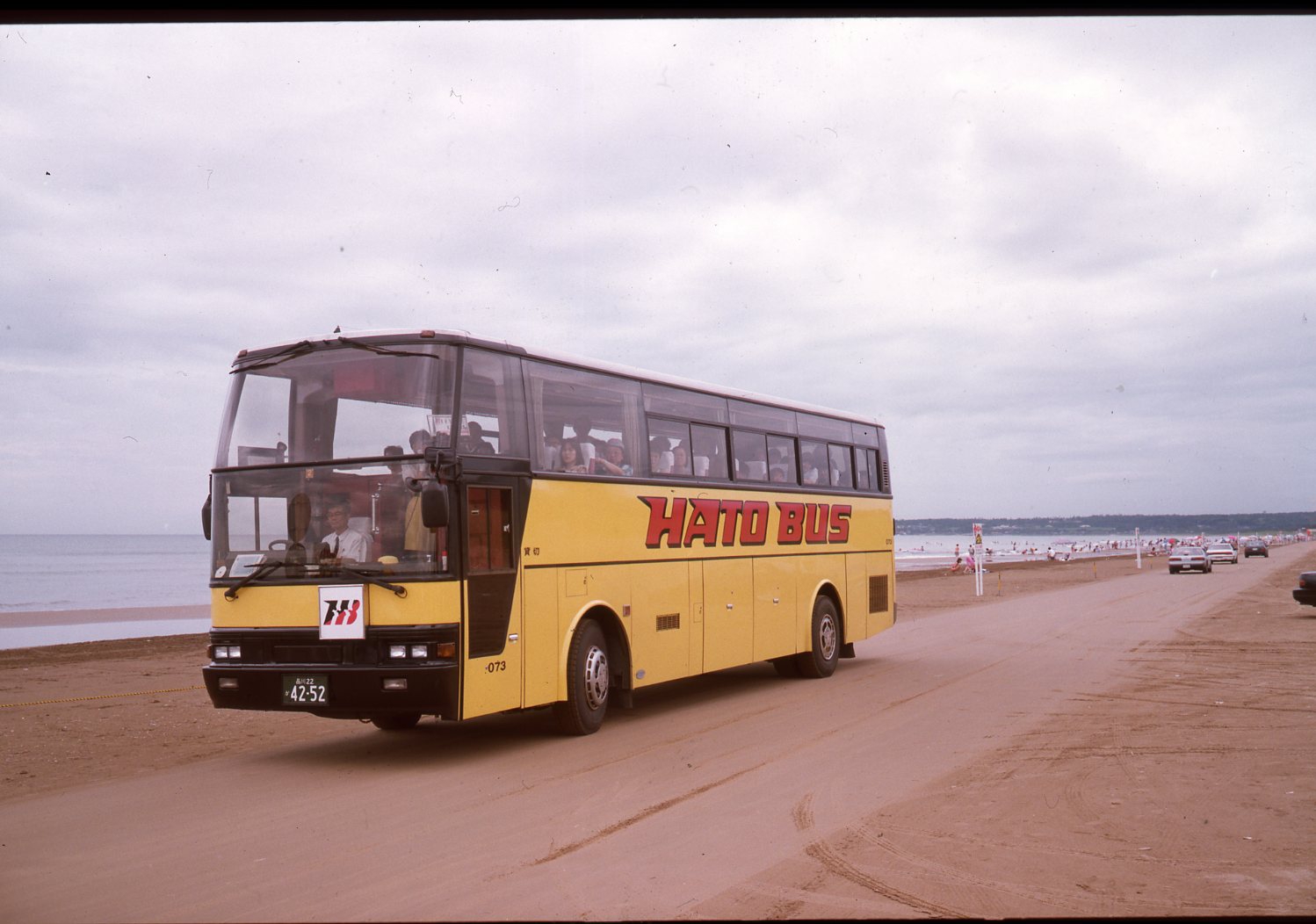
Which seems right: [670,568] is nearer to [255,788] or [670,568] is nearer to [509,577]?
[509,577]

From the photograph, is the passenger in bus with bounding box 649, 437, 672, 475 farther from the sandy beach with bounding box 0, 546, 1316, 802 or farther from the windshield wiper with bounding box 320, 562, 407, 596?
the sandy beach with bounding box 0, 546, 1316, 802

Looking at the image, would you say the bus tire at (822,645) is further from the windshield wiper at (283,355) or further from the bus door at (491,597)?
the windshield wiper at (283,355)

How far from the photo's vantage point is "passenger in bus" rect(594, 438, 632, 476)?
11359 mm

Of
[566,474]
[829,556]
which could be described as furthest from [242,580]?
[829,556]

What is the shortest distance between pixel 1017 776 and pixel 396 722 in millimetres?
6258

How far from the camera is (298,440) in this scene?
9.64 metres

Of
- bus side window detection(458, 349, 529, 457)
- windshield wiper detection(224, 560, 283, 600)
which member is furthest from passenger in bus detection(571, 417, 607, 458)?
windshield wiper detection(224, 560, 283, 600)

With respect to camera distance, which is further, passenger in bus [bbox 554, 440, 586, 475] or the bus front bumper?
passenger in bus [bbox 554, 440, 586, 475]

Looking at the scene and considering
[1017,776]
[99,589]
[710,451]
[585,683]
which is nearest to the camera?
[1017,776]

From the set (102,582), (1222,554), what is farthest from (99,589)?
(1222,554)

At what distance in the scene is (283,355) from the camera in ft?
32.3

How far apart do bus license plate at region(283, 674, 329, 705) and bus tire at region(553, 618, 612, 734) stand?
2411 millimetres

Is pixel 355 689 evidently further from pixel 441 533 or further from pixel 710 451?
pixel 710 451

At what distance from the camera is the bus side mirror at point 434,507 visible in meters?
8.67
